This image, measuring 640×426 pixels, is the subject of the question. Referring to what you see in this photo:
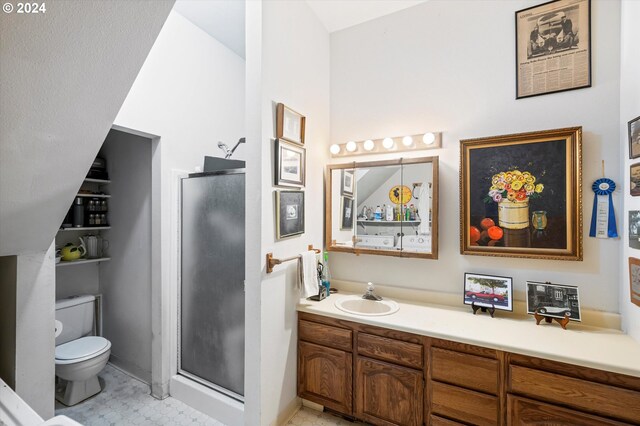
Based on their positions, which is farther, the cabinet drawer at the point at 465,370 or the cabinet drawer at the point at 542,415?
the cabinet drawer at the point at 465,370

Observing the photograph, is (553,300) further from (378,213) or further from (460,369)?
(378,213)

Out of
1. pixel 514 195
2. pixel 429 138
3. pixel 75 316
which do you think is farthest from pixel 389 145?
pixel 75 316

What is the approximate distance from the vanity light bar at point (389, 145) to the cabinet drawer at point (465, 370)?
4.61ft

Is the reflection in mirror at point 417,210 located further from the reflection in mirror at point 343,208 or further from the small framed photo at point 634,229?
the small framed photo at point 634,229

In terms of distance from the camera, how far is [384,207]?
7.42 ft

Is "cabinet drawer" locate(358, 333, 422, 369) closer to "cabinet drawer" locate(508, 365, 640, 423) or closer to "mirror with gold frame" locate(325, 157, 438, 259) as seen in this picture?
"cabinet drawer" locate(508, 365, 640, 423)

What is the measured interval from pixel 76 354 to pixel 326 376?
6.11 feet

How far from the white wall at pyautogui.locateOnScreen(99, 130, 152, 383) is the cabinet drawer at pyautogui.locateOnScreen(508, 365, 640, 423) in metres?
2.66

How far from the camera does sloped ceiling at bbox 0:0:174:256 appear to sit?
86cm

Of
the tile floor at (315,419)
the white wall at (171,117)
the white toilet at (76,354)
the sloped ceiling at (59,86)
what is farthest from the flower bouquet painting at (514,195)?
the white toilet at (76,354)

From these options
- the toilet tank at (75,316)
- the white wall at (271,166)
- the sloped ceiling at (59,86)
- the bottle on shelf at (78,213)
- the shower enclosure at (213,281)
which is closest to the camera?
the sloped ceiling at (59,86)

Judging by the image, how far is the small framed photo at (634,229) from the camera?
4.88 ft

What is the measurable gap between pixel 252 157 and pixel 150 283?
155cm

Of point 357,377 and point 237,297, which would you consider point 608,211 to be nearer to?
point 357,377
